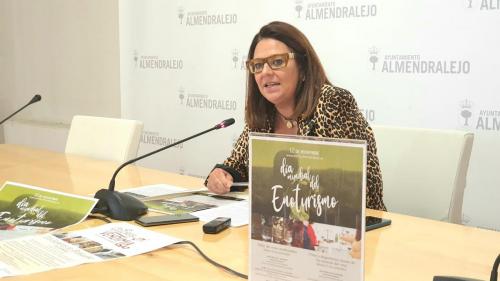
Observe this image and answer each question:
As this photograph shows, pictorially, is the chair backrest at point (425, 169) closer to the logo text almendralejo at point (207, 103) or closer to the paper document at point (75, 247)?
the paper document at point (75, 247)

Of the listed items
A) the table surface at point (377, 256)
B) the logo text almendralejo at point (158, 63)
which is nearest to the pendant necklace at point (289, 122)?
the table surface at point (377, 256)

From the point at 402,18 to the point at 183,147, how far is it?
1.78 m

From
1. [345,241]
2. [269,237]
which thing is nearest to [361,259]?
[345,241]

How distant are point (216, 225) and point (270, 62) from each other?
0.79 m

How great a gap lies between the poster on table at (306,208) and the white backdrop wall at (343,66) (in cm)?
188

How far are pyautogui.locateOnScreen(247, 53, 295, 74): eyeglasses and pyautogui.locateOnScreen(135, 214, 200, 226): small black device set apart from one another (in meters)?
0.69

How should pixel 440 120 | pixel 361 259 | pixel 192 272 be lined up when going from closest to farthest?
pixel 361 259 → pixel 192 272 → pixel 440 120

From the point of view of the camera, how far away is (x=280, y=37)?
2.00 meters

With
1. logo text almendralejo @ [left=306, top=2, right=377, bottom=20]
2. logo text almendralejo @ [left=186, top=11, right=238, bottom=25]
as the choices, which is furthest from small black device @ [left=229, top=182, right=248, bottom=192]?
logo text almendralejo @ [left=186, top=11, right=238, bottom=25]

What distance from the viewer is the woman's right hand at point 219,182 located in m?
1.78

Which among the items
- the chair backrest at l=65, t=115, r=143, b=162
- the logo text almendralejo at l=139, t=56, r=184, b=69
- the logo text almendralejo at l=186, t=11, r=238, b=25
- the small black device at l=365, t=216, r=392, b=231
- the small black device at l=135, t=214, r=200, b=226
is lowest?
the small black device at l=135, t=214, r=200, b=226

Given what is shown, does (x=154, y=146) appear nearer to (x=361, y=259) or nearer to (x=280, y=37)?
Answer: (x=280, y=37)

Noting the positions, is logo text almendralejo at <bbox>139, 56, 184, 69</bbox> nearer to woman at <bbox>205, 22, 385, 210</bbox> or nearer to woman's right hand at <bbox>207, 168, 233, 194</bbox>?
woman at <bbox>205, 22, 385, 210</bbox>

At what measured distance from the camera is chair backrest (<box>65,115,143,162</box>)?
238 centimetres
